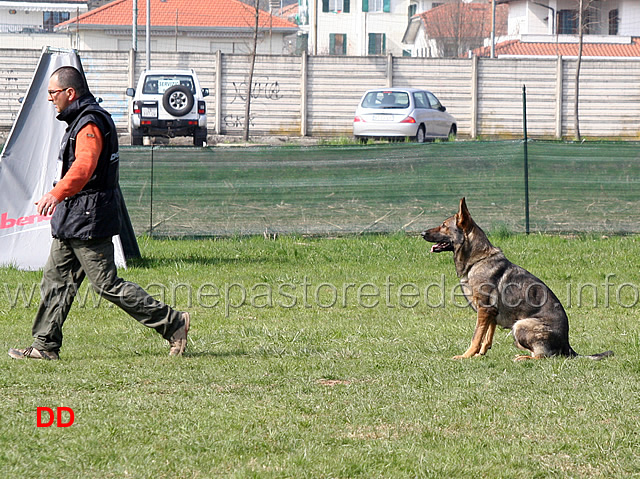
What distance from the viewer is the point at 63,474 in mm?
3875

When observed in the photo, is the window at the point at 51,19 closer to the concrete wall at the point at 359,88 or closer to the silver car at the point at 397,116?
the concrete wall at the point at 359,88

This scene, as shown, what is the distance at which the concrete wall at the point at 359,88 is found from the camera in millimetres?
29438

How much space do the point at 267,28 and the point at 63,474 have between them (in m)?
49.0

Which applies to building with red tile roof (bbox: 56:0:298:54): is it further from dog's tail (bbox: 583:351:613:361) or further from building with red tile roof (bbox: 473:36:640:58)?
dog's tail (bbox: 583:351:613:361)

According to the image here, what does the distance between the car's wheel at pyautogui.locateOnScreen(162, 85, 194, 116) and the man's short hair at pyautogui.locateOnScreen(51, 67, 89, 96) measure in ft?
55.9

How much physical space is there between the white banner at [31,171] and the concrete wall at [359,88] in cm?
1966

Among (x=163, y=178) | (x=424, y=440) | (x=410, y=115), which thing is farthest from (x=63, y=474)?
(x=410, y=115)

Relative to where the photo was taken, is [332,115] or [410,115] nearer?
[410,115]

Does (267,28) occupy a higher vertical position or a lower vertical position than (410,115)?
higher

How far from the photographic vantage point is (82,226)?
5844mm

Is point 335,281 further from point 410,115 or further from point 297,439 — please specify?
point 410,115

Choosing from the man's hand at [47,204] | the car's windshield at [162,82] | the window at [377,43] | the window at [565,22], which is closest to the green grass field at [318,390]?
the man's hand at [47,204]

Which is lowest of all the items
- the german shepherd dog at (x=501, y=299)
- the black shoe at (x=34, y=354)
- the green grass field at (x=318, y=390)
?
the green grass field at (x=318, y=390)

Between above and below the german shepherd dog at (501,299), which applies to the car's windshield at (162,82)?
above
